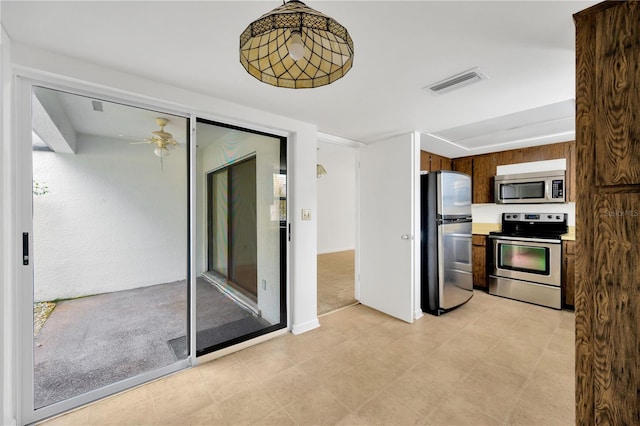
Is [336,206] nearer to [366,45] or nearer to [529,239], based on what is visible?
[529,239]

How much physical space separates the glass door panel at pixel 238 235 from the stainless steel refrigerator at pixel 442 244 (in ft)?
6.04

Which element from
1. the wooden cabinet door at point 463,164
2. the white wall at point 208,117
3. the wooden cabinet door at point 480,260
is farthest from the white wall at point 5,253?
the wooden cabinet door at point 463,164

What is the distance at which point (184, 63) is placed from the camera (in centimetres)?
171

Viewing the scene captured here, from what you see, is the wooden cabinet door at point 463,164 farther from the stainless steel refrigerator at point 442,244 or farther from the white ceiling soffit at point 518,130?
the stainless steel refrigerator at point 442,244

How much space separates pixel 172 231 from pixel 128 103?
1006 mm

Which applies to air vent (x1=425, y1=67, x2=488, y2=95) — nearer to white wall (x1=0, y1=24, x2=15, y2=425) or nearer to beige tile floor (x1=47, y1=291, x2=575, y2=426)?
beige tile floor (x1=47, y1=291, x2=575, y2=426)

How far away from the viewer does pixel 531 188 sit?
3.93 metres

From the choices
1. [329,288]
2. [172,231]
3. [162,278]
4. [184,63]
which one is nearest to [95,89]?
[184,63]

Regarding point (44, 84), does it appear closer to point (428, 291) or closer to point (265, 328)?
point (265, 328)

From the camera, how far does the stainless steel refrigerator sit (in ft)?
10.7

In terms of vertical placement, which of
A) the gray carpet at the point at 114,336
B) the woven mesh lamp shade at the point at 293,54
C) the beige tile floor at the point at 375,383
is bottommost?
the beige tile floor at the point at 375,383

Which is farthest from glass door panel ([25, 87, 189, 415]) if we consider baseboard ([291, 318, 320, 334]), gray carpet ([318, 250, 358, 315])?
gray carpet ([318, 250, 358, 315])

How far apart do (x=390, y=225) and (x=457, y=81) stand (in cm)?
179

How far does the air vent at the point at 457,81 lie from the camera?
5.88 ft
